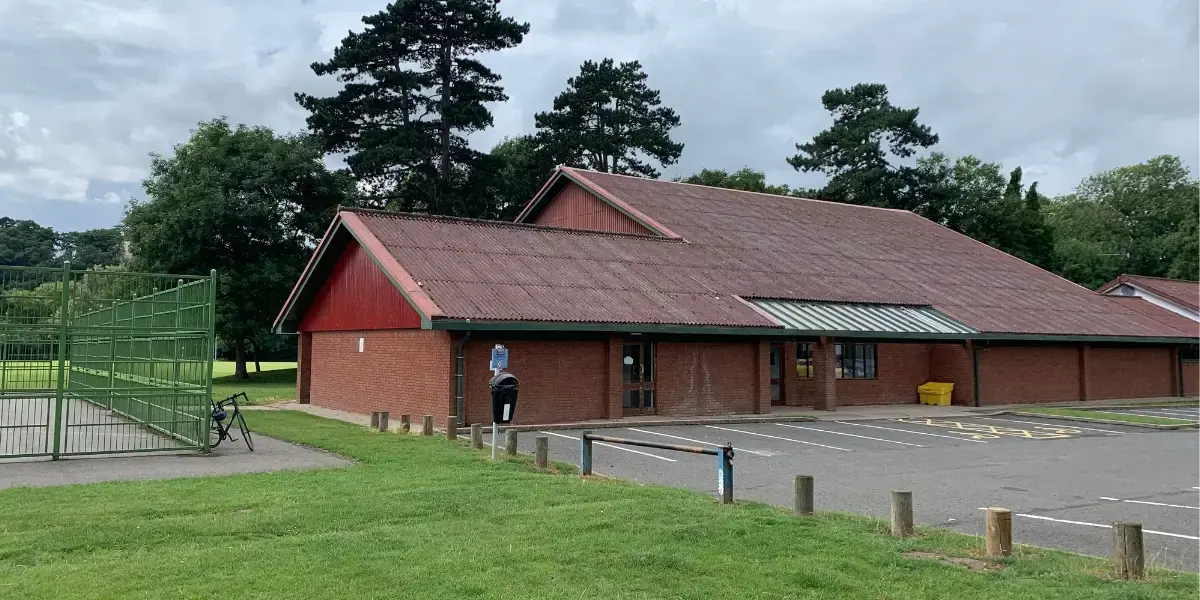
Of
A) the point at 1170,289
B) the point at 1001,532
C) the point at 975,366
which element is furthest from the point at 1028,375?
the point at 1001,532

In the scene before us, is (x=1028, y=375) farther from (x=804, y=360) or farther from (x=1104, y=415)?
(x=804, y=360)

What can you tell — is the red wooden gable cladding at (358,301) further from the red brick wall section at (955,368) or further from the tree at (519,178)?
the tree at (519,178)

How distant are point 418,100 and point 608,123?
12.2 meters

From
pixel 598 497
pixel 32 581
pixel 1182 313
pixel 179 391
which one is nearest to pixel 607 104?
pixel 1182 313

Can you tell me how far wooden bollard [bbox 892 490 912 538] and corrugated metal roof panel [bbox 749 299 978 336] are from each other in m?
15.1

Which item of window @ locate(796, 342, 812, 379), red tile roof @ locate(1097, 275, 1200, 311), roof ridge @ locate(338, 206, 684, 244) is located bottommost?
window @ locate(796, 342, 812, 379)

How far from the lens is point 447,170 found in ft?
158

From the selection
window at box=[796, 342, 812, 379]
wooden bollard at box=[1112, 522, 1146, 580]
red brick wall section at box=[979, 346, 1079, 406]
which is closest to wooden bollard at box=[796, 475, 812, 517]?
wooden bollard at box=[1112, 522, 1146, 580]

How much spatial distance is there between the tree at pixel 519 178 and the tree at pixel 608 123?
34.0 inches

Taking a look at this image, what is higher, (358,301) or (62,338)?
(358,301)

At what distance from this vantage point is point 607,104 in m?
56.0

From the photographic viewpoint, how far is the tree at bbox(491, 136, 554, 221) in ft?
167

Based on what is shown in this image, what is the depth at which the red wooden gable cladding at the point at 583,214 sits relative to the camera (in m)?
31.8

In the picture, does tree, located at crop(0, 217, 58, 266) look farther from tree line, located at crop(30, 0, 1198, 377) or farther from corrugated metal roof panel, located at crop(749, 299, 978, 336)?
corrugated metal roof panel, located at crop(749, 299, 978, 336)
